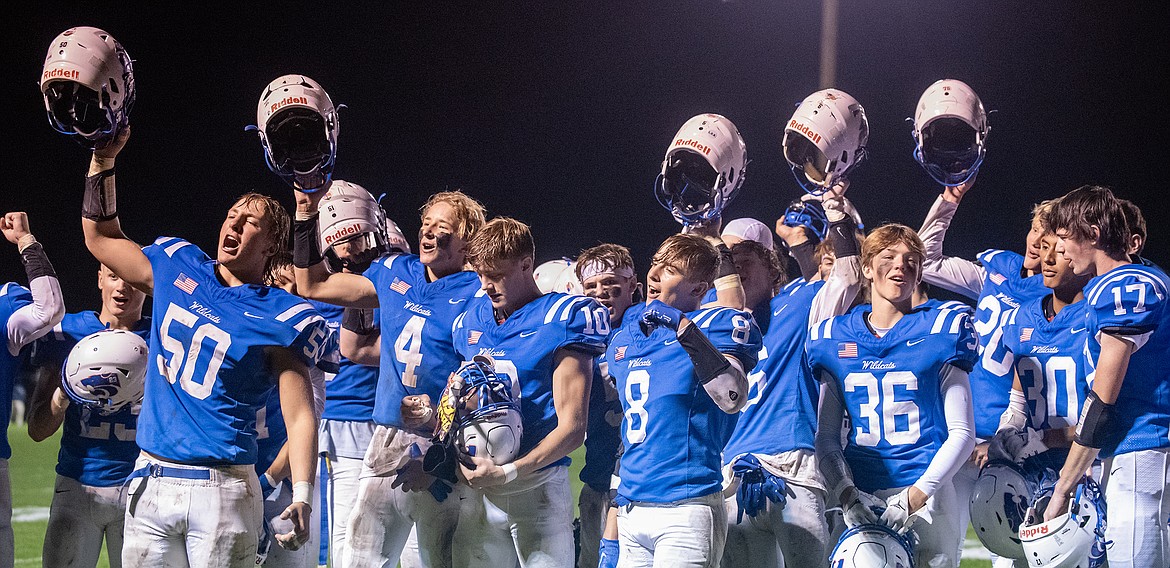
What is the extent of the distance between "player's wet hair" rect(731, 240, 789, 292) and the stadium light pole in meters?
8.19

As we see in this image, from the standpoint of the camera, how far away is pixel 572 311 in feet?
12.3

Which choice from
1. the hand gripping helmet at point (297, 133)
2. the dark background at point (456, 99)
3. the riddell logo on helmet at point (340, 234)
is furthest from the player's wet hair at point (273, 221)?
the dark background at point (456, 99)

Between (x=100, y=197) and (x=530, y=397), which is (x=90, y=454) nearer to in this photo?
(x=100, y=197)

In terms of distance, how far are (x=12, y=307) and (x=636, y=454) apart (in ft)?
8.23

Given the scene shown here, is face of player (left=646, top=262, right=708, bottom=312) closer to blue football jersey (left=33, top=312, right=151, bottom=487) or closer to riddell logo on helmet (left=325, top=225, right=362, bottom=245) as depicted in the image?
riddell logo on helmet (left=325, top=225, right=362, bottom=245)

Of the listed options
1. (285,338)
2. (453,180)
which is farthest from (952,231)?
(285,338)

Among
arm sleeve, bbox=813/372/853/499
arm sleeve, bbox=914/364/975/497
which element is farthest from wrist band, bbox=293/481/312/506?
arm sleeve, bbox=914/364/975/497

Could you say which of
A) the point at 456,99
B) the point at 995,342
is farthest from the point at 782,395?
the point at 456,99

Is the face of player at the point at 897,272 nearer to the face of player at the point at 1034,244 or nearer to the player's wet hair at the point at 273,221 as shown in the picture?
the face of player at the point at 1034,244

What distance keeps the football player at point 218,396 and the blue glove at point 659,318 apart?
999mm

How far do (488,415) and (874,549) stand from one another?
128 cm

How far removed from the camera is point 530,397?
12.5 ft

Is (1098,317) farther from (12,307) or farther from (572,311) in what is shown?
(12,307)

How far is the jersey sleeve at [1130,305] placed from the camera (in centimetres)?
373
